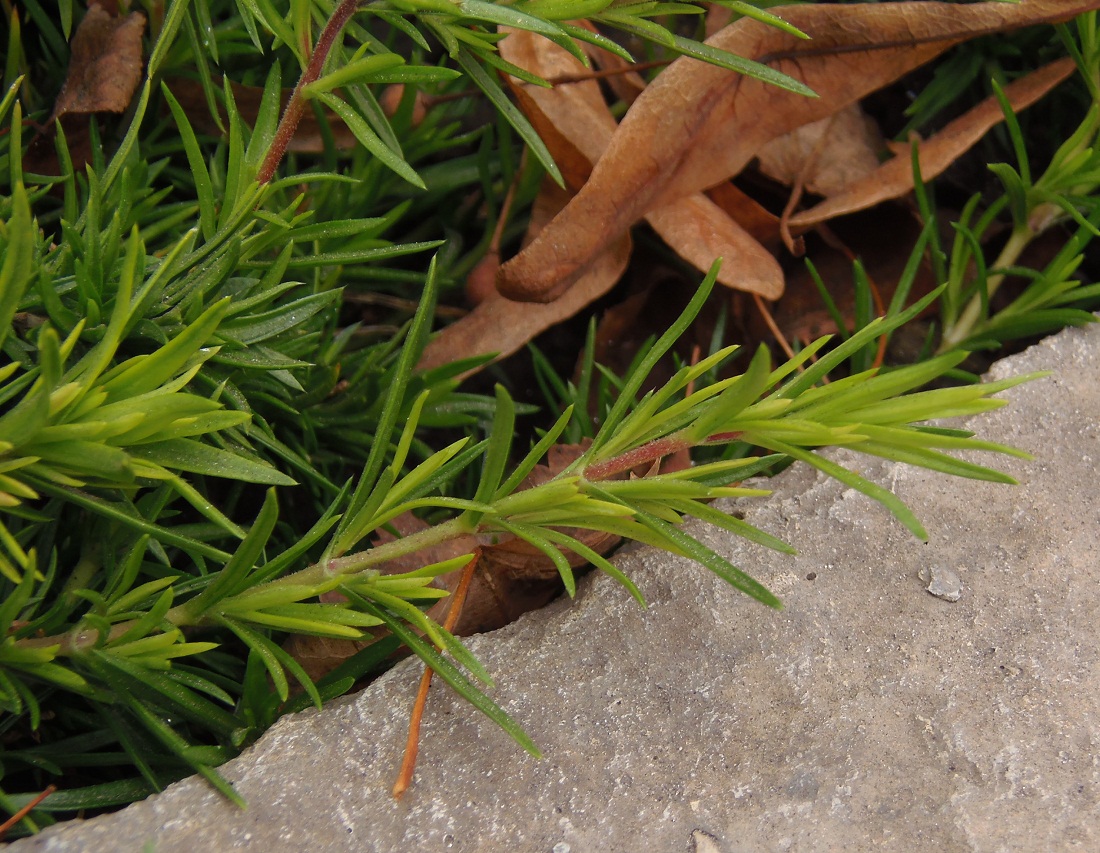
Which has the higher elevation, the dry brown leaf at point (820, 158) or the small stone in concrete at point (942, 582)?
the dry brown leaf at point (820, 158)

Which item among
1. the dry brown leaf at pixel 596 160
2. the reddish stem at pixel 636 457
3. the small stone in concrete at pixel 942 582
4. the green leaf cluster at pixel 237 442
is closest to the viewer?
the green leaf cluster at pixel 237 442

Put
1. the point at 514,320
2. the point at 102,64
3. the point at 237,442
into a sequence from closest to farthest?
the point at 237,442 < the point at 102,64 < the point at 514,320

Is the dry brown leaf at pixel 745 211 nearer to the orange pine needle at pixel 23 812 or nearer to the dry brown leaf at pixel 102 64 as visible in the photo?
the dry brown leaf at pixel 102 64

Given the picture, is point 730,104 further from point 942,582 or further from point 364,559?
point 364,559

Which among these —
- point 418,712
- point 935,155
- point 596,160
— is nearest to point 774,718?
point 418,712

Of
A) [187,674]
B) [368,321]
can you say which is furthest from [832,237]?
[187,674]

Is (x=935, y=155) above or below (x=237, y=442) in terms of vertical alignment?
below

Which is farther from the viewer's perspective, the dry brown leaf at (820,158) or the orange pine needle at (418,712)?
the dry brown leaf at (820,158)

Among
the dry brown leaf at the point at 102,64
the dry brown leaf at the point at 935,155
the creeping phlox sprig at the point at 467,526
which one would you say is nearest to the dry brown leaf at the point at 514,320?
the dry brown leaf at the point at 935,155

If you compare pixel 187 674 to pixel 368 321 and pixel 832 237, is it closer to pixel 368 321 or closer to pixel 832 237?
pixel 368 321
